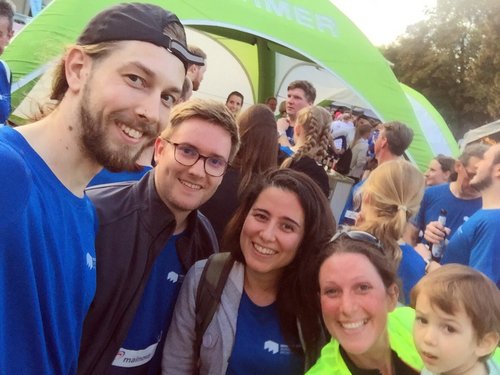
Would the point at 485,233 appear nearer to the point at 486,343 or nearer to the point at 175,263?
the point at 486,343

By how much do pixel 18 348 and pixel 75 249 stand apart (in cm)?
27

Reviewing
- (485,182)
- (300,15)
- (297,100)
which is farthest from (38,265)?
(300,15)

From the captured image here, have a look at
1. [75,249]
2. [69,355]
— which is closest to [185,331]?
[69,355]

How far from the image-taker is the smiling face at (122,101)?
132cm

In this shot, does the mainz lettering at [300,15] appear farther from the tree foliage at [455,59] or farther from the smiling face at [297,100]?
the tree foliage at [455,59]

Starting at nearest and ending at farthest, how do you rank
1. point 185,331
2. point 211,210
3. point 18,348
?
1. point 18,348
2. point 185,331
3. point 211,210

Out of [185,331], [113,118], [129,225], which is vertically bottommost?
[185,331]

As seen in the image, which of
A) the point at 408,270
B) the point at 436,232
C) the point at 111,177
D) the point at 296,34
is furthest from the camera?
the point at 296,34

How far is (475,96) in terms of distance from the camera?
30.4 metres

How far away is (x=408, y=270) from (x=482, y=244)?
2.78 ft

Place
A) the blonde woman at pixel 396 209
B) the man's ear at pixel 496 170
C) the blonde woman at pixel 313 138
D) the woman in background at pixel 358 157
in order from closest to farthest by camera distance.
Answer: the blonde woman at pixel 396 209 < the man's ear at pixel 496 170 < the blonde woman at pixel 313 138 < the woman in background at pixel 358 157

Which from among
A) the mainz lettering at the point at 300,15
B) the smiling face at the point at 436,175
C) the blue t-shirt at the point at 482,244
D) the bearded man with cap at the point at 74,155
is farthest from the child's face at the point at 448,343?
the mainz lettering at the point at 300,15

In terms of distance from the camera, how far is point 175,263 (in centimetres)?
192

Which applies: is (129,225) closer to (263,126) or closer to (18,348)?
(18,348)
